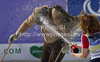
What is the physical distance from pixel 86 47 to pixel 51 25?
125 centimetres

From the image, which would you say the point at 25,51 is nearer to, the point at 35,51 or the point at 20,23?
the point at 35,51

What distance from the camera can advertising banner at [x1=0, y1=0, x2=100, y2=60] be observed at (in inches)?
203

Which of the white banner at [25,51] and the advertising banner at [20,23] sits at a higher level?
the advertising banner at [20,23]

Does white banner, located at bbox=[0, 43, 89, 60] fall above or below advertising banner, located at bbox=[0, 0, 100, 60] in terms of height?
below

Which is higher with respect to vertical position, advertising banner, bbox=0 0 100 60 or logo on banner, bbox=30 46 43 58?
advertising banner, bbox=0 0 100 60

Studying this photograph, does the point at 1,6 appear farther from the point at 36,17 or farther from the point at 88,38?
the point at 88,38

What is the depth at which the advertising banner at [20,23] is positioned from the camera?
16.9 feet

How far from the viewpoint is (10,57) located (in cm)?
513

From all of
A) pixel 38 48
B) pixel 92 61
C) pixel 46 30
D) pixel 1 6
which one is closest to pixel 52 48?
pixel 46 30

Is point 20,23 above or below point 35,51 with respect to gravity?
above

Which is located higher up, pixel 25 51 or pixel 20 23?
pixel 20 23

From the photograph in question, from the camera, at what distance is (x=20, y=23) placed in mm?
5234

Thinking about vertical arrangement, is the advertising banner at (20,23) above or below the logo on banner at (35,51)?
above

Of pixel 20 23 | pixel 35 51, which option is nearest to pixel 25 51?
pixel 35 51
